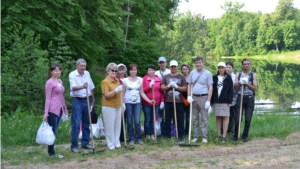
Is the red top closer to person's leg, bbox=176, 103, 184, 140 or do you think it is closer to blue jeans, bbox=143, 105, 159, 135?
blue jeans, bbox=143, 105, 159, 135

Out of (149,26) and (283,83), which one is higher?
(149,26)

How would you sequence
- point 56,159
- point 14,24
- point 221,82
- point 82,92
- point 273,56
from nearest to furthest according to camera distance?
1. point 56,159
2. point 82,92
3. point 221,82
4. point 14,24
5. point 273,56

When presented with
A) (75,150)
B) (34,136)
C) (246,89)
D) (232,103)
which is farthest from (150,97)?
(34,136)

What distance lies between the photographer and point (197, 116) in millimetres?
7852

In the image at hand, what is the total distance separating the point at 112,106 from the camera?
7062 millimetres

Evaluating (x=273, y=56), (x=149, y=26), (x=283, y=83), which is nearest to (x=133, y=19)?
(x=149, y=26)

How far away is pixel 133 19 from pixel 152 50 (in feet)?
10.1

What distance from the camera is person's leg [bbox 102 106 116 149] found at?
23.2 feet

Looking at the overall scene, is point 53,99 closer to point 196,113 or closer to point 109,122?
point 109,122

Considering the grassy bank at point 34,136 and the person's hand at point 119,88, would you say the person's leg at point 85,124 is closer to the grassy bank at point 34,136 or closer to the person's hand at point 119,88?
the grassy bank at point 34,136

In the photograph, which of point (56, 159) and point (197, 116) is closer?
point (56, 159)

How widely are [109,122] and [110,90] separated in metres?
0.64

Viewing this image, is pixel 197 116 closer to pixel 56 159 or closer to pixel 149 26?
pixel 56 159

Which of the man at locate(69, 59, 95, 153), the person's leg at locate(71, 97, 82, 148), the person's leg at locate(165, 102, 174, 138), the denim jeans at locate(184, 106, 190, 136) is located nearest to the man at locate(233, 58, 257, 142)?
the denim jeans at locate(184, 106, 190, 136)
